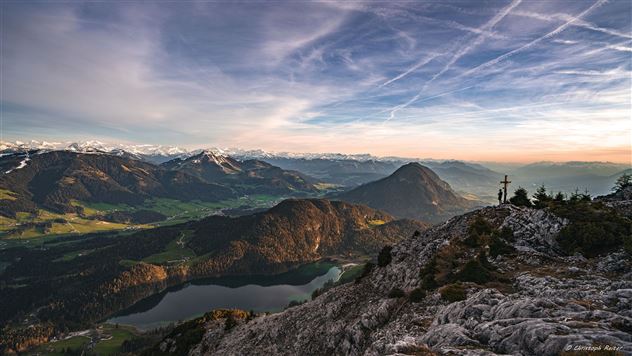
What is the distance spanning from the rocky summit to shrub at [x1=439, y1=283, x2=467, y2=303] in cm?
11

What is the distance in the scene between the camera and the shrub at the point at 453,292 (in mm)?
33000

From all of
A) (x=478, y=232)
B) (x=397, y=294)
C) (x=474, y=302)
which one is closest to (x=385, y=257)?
(x=397, y=294)

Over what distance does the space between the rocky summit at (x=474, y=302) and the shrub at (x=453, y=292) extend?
106 mm

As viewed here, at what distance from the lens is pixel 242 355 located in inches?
2330

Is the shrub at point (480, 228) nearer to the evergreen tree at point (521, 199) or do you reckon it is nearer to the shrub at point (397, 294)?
the evergreen tree at point (521, 199)

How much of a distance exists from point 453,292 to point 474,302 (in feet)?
17.1

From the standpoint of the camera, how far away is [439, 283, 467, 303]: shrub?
108ft

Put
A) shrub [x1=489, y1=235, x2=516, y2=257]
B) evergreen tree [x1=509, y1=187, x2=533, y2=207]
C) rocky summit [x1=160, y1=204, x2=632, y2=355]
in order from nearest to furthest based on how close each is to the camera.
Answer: rocky summit [x1=160, y1=204, x2=632, y2=355], shrub [x1=489, y1=235, x2=516, y2=257], evergreen tree [x1=509, y1=187, x2=533, y2=207]

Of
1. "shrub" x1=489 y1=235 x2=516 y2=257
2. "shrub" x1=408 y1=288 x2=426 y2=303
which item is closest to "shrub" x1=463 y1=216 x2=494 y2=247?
"shrub" x1=489 y1=235 x2=516 y2=257

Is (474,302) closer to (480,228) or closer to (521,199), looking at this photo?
(480,228)

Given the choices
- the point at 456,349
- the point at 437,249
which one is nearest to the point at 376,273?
the point at 437,249

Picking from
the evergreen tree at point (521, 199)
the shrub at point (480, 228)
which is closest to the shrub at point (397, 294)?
the shrub at point (480, 228)

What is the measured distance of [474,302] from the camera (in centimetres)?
2880

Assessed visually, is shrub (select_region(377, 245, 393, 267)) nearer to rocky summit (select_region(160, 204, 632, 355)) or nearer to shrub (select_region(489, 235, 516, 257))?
rocky summit (select_region(160, 204, 632, 355))
